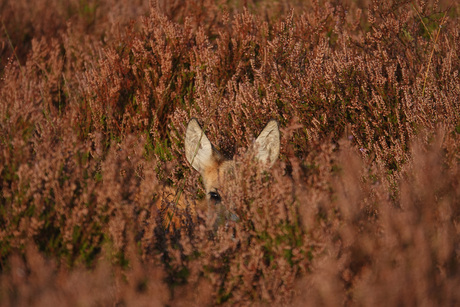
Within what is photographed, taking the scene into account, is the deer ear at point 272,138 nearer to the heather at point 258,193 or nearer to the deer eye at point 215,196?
the heather at point 258,193

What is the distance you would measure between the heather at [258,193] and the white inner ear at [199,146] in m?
0.16

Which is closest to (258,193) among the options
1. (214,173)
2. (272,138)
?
(272,138)

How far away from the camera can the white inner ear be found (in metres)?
3.47

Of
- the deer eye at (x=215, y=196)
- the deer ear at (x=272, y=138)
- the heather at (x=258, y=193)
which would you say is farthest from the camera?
the deer eye at (x=215, y=196)

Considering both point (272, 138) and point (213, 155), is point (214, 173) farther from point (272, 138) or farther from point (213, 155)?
point (272, 138)

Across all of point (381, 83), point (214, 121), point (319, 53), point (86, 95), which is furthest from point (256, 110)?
point (86, 95)

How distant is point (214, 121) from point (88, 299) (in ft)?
8.01

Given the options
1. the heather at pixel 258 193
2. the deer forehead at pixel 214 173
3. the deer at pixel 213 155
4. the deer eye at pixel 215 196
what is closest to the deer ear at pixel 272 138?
the deer at pixel 213 155

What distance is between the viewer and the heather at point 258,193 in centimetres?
216

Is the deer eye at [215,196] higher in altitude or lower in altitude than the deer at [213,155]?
lower

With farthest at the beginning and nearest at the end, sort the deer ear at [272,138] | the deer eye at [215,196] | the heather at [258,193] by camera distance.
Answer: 1. the deer eye at [215,196]
2. the deer ear at [272,138]
3. the heather at [258,193]

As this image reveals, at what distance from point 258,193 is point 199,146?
1.01m

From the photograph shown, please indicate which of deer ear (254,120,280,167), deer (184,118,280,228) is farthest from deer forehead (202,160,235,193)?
deer ear (254,120,280,167)

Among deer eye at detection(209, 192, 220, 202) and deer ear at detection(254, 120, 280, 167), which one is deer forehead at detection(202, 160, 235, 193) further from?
deer ear at detection(254, 120, 280, 167)
